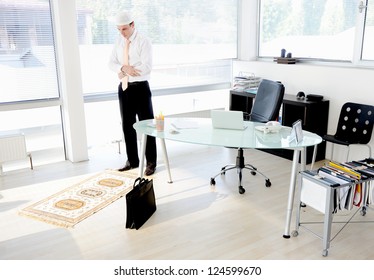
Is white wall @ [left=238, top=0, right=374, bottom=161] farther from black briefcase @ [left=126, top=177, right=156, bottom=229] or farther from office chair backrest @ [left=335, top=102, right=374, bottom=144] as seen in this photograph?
black briefcase @ [left=126, top=177, right=156, bottom=229]

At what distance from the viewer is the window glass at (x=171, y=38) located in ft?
16.0

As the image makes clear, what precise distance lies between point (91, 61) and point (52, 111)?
835 mm

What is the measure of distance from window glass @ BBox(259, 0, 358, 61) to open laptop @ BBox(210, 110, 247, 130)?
85.7 inches

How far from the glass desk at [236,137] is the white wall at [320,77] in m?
1.40

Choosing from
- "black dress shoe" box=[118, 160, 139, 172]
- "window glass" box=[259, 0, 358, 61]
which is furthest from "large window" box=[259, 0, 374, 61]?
"black dress shoe" box=[118, 160, 139, 172]

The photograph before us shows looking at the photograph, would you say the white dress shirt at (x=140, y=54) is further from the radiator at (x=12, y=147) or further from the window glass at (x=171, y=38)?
the radiator at (x=12, y=147)

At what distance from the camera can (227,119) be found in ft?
11.0

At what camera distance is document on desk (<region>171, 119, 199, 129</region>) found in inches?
140

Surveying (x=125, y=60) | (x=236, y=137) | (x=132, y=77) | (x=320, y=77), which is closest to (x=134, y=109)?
(x=132, y=77)

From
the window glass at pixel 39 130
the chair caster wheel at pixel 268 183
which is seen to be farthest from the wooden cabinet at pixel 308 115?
the window glass at pixel 39 130

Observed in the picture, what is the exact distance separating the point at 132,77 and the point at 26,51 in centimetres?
135
